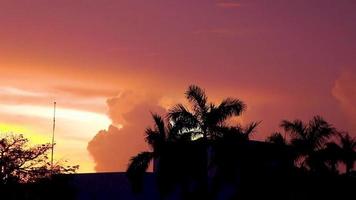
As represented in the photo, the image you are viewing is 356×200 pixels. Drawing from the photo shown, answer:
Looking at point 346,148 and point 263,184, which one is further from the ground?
point 346,148

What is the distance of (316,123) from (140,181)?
15.0 m

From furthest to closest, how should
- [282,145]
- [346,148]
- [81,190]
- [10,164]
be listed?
1. [346,148]
2. [81,190]
3. [282,145]
4. [10,164]

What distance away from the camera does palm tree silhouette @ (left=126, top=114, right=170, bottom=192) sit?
47.4m

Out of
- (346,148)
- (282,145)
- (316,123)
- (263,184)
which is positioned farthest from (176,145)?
(346,148)

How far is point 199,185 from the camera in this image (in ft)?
158

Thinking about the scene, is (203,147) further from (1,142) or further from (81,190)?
(81,190)

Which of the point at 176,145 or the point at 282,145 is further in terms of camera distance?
the point at 282,145

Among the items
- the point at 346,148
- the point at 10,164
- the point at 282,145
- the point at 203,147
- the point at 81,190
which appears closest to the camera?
the point at 203,147

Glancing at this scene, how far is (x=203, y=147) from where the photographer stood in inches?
1833

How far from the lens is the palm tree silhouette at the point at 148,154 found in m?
47.4

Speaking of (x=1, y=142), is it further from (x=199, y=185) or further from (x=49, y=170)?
(x=199, y=185)

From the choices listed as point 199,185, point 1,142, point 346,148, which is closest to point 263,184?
point 199,185

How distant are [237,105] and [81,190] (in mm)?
20266

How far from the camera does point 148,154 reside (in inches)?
1877
